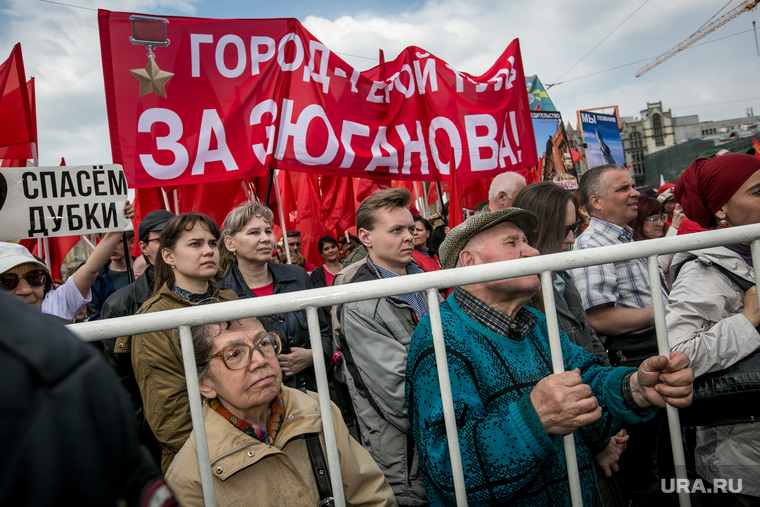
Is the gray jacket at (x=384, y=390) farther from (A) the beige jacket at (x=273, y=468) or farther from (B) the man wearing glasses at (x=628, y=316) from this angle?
(B) the man wearing glasses at (x=628, y=316)

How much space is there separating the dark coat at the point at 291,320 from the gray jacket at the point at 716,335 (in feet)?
5.79

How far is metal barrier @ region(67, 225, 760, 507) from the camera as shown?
1.37 meters

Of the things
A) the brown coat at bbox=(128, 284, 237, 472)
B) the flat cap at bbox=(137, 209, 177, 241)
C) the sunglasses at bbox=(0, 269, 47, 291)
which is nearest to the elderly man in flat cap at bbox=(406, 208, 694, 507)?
the brown coat at bbox=(128, 284, 237, 472)

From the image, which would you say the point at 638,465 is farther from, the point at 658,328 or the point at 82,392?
the point at 82,392

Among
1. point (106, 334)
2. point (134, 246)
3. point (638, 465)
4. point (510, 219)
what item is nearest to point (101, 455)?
point (106, 334)

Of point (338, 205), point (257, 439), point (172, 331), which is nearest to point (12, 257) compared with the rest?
point (172, 331)

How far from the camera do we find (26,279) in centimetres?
246

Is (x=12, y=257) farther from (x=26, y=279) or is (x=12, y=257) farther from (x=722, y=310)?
(x=722, y=310)

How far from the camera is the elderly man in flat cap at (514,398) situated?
1.44 m

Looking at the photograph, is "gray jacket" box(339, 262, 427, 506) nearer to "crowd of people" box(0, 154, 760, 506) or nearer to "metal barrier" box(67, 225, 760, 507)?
"crowd of people" box(0, 154, 760, 506)

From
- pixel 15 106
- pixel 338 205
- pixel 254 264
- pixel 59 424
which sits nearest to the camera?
pixel 59 424

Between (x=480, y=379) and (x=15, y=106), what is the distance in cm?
497

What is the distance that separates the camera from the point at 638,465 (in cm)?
277

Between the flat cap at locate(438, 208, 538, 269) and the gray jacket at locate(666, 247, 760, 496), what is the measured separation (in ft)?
2.06
